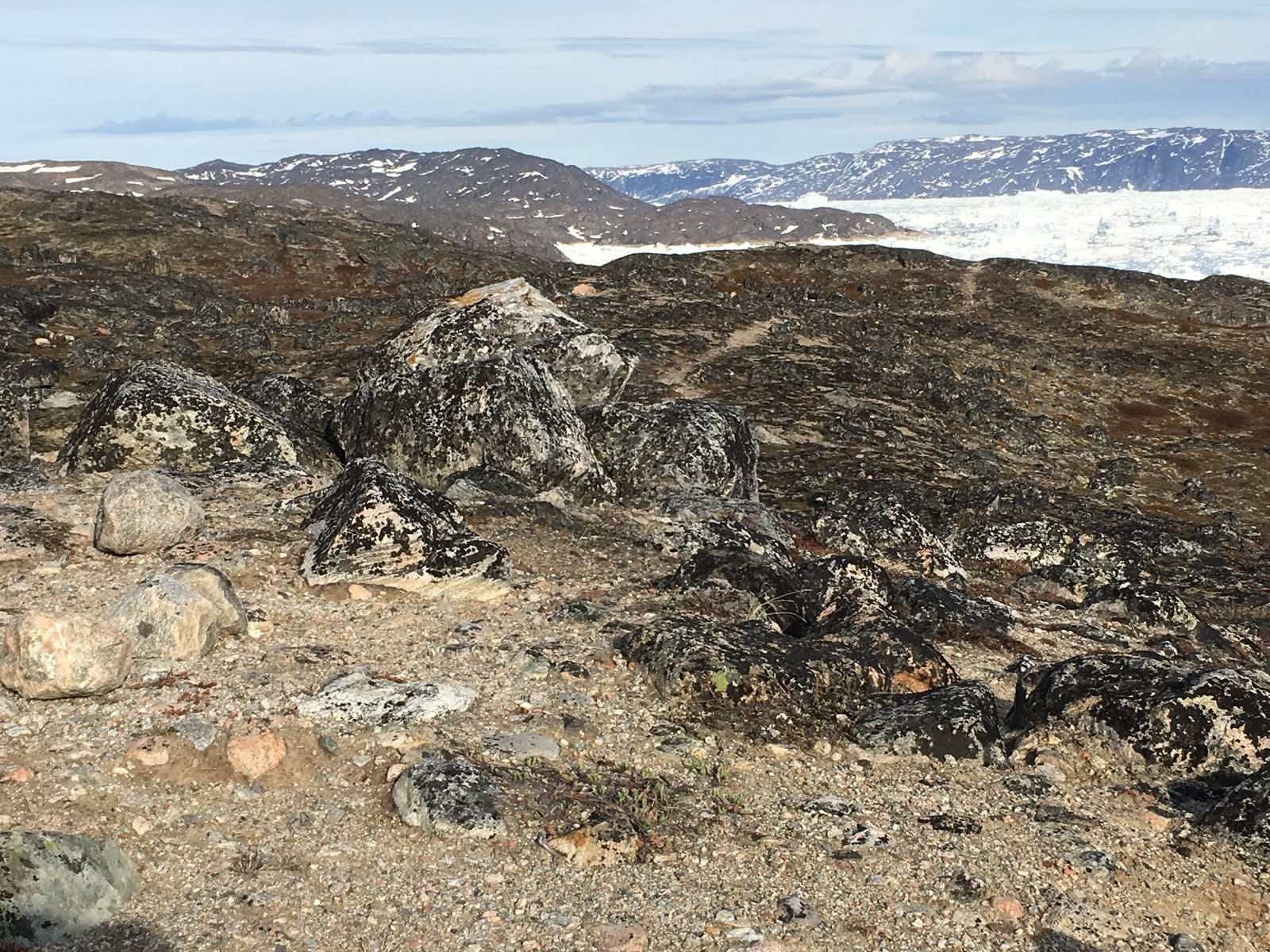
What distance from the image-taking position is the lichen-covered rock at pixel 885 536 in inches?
1028

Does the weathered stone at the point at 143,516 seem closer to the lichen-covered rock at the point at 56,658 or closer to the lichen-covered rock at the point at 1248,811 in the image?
the lichen-covered rock at the point at 56,658

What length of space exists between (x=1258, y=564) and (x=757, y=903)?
32.6m

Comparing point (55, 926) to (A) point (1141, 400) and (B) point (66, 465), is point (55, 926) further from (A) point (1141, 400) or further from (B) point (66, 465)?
(A) point (1141, 400)

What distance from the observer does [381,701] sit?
1223cm

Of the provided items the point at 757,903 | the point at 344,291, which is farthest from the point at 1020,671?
the point at 344,291

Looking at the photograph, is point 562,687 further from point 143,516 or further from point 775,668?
point 143,516

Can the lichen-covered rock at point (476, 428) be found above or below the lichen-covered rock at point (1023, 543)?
above

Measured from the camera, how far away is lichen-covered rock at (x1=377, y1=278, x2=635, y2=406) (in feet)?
92.4

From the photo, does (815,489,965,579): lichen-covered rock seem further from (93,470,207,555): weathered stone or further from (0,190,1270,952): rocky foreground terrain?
(93,470,207,555): weathered stone

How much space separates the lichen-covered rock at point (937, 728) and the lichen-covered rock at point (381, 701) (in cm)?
526

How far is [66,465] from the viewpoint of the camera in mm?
21312

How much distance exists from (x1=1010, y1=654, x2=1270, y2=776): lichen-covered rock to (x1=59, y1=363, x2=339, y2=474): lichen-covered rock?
17024 millimetres

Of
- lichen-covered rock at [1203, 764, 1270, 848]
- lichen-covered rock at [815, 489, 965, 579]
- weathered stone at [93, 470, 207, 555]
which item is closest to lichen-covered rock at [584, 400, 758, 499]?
lichen-covered rock at [815, 489, 965, 579]

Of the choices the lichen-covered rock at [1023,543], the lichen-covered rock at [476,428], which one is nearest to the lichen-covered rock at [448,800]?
the lichen-covered rock at [476,428]
